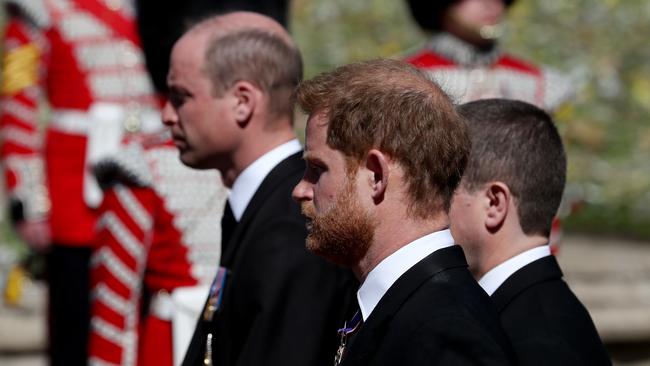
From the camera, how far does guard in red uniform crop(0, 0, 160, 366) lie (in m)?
6.33

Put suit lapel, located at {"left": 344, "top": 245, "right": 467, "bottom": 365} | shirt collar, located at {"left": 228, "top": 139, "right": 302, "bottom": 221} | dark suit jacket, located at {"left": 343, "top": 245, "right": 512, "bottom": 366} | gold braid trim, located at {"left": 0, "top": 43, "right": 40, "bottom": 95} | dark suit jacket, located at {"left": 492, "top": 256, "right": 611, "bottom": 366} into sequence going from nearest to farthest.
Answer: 1. dark suit jacket, located at {"left": 343, "top": 245, "right": 512, "bottom": 366}
2. suit lapel, located at {"left": 344, "top": 245, "right": 467, "bottom": 365}
3. dark suit jacket, located at {"left": 492, "top": 256, "right": 611, "bottom": 366}
4. shirt collar, located at {"left": 228, "top": 139, "right": 302, "bottom": 221}
5. gold braid trim, located at {"left": 0, "top": 43, "right": 40, "bottom": 95}

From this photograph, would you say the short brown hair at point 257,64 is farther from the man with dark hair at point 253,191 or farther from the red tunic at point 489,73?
the red tunic at point 489,73

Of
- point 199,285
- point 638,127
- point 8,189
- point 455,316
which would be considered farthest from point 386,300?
point 638,127

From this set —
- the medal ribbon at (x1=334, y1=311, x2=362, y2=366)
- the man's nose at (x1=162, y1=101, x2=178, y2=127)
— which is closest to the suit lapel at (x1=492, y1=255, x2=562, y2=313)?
the medal ribbon at (x1=334, y1=311, x2=362, y2=366)

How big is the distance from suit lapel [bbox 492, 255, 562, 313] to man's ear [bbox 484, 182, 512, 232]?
4.9 inches

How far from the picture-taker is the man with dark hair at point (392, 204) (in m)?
2.68

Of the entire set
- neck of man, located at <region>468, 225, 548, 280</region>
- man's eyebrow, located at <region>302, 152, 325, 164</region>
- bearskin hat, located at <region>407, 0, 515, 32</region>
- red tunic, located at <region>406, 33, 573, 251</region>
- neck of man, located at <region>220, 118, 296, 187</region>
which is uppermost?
bearskin hat, located at <region>407, 0, 515, 32</region>

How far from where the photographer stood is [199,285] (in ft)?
15.1

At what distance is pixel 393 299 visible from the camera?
272cm

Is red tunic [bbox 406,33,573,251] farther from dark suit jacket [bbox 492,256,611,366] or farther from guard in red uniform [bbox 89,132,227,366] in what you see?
dark suit jacket [bbox 492,256,611,366]

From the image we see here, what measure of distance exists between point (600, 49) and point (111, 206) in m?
7.58

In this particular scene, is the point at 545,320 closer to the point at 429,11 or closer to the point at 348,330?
the point at 348,330

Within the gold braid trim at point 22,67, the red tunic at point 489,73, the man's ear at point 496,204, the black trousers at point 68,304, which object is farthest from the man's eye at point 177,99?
the gold braid trim at point 22,67

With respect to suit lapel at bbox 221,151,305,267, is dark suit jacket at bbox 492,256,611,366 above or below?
below
